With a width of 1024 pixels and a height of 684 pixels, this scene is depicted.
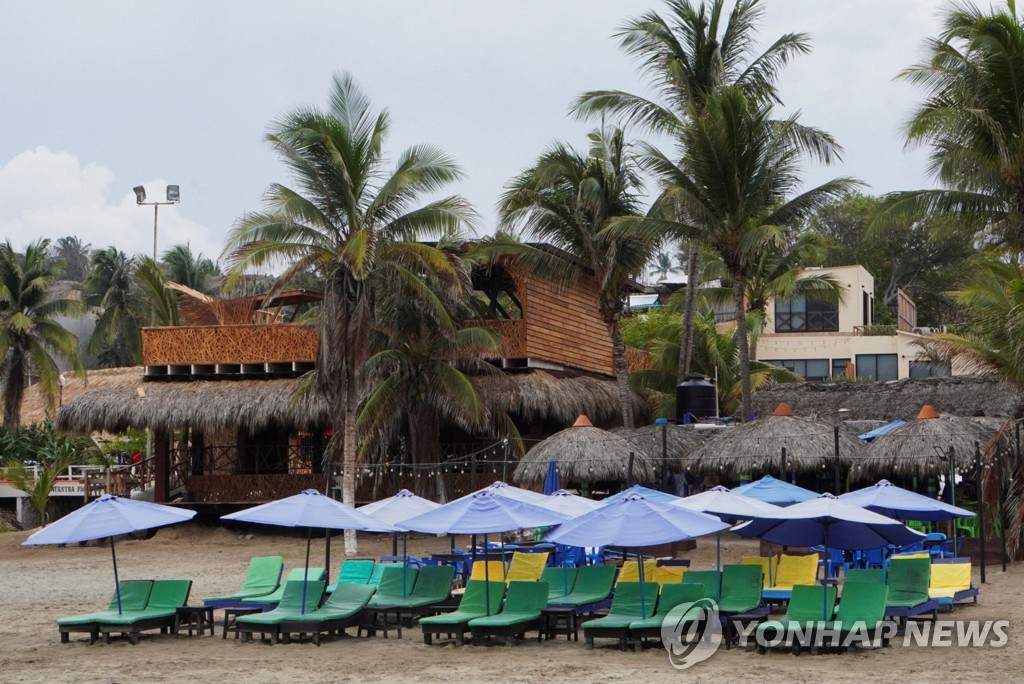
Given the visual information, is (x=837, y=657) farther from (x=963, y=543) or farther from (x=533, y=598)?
(x=963, y=543)

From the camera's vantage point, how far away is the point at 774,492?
18844 millimetres

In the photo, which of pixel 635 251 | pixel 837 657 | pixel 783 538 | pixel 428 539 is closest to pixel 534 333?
pixel 635 251

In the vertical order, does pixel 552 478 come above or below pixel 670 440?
below

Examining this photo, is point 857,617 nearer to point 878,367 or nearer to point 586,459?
point 586,459

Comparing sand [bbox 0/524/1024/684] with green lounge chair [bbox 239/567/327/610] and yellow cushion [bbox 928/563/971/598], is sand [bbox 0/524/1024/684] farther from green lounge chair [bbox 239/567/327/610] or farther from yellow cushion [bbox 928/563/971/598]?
green lounge chair [bbox 239/567/327/610]

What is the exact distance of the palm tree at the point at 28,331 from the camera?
37.2 m

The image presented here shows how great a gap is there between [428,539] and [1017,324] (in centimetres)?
1242

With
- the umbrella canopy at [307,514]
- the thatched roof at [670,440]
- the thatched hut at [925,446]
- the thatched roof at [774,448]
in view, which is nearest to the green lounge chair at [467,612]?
the umbrella canopy at [307,514]

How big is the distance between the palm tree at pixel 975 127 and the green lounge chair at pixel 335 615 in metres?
12.4

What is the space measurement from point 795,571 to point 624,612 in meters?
2.66

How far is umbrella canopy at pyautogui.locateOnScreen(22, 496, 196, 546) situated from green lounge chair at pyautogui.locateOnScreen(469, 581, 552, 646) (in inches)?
132

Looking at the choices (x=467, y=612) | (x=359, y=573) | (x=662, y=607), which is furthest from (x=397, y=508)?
(x=662, y=607)

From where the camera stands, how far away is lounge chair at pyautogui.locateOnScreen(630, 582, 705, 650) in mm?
13281

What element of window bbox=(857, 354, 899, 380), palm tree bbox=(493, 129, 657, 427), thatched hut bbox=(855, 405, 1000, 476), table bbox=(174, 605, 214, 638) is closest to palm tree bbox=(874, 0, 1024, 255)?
thatched hut bbox=(855, 405, 1000, 476)
